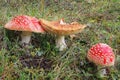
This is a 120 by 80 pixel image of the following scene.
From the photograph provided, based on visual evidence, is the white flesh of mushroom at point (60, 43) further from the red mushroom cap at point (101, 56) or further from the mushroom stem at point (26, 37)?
the red mushroom cap at point (101, 56)

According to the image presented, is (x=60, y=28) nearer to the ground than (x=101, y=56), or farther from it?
farther from it

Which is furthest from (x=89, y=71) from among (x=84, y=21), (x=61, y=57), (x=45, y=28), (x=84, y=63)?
(x=84, y=21)

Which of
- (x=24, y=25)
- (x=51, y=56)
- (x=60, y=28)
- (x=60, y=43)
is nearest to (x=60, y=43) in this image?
(x=60, y=43)

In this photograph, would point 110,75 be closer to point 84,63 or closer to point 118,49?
point 84,63

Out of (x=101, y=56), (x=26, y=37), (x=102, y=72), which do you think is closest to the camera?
(x=101, y=56)

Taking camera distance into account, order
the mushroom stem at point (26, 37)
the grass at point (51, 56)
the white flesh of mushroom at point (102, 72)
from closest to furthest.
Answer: the grass at point (51, 56), the white flesh of mushroom at point (102, 72), the mushroom stem at point (26, 37)

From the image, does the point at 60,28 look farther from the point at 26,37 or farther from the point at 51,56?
the point at 26,37

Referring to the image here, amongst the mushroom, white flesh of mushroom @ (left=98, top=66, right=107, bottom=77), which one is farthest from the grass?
the mushroom

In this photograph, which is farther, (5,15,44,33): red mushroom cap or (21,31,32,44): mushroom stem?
(21,31,32,44): mushroom stem

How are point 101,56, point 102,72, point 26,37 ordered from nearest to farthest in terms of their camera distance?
1. point 101,56
2. point 102,72
3. point 26,37

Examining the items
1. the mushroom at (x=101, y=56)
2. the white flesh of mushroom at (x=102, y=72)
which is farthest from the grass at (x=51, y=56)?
the mushroom at (x=101, y=56)

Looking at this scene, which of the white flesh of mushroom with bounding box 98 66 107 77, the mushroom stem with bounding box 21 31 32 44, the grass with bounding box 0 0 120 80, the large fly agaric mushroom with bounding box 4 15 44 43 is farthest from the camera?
the mushroom stem with bounding box 21 31 32 44

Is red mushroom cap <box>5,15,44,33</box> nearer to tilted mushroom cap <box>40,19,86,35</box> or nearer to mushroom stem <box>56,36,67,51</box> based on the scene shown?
tilted mushroom cap <box>40,19,86,35</box>
